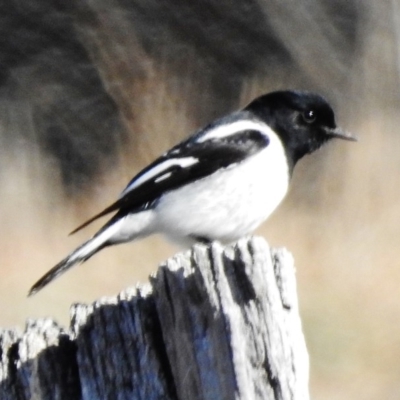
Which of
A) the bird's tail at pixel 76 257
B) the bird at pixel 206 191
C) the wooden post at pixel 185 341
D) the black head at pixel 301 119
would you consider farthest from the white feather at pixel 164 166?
the wooden post at pixel 185 341

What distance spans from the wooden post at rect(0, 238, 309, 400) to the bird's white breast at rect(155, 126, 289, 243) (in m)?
1.42

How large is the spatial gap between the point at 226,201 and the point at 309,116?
633 millimetres

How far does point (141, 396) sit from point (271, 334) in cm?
31

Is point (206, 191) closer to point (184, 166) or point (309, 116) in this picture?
point (184, 166)

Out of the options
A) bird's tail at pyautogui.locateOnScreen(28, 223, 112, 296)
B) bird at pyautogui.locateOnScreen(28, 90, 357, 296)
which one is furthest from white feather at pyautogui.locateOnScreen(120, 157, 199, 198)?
bird's tail at pyautogui.locateOnScreen(28, 223, 112, 296)

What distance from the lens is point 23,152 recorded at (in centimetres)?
482

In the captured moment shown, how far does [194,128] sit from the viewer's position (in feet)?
16.4

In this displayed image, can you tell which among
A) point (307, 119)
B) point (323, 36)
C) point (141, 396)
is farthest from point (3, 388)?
point (323, 36)

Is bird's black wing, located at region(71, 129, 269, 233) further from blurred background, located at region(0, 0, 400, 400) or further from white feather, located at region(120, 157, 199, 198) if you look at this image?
blurred background, located at region(0, 0, 400, 400)

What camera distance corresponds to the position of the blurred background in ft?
15.7

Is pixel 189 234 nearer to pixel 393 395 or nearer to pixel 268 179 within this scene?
pixel 268 179

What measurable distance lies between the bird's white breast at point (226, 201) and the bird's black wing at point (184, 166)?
0.03 metres

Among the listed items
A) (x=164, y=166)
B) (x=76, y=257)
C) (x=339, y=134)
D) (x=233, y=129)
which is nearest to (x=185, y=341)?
(x=76, y=257)

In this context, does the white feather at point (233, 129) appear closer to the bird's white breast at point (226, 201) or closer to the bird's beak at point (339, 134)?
the bird's white breast at point (226, 201)
